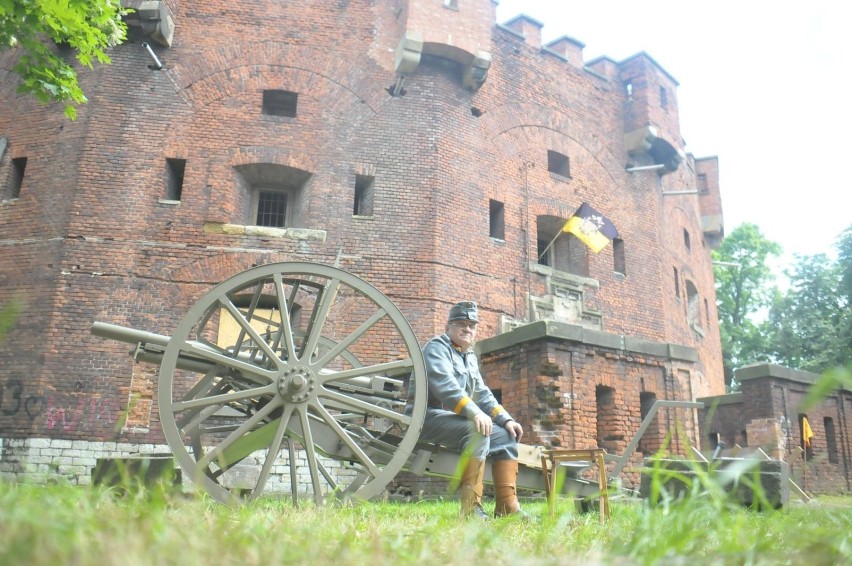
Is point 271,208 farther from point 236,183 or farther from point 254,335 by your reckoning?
point 254,335

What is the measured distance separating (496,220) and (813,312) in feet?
54.9

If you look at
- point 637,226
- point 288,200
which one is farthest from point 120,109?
point 637,226

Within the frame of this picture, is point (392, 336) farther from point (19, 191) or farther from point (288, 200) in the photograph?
point (19, 191)

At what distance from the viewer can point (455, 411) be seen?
15.2 feet

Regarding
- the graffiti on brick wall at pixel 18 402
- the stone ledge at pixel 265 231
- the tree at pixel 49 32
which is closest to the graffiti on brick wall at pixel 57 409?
the graffiti on brick wall at pixel 18 402

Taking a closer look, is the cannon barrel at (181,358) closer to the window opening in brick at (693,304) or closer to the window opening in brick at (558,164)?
the window opening in brick at (558,164)

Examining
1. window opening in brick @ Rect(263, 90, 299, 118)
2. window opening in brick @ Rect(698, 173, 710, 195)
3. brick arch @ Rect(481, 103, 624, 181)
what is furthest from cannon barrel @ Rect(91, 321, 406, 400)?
window opening in brick @ Rect(698, 173, 710, 195)

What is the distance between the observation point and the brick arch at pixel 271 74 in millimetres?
11961

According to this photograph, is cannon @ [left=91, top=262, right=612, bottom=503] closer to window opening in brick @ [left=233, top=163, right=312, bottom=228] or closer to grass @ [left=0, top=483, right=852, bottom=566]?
grass @ [left=0, top=483, right=852, bottom=566]

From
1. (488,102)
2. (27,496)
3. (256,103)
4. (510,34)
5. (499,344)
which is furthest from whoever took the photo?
(510,34)

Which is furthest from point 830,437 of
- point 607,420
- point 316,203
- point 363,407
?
point 363,407

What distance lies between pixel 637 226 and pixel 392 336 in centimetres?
703

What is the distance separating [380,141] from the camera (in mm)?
12227

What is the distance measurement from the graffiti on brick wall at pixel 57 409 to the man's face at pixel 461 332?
6.88 m
